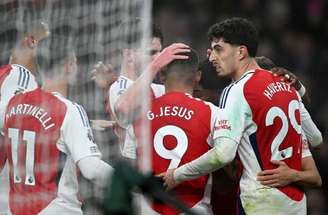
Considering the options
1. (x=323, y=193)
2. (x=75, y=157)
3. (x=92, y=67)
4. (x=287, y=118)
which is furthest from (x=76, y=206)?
(x=323, y=193)

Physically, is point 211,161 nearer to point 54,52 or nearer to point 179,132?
point 179,132

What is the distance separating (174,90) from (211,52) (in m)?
0.26

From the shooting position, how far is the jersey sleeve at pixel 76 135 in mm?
4812

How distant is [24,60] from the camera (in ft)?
18.3

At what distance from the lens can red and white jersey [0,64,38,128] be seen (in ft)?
18.5

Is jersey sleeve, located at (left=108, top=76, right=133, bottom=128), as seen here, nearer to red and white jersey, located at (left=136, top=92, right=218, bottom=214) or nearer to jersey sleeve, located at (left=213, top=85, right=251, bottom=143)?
red and white jersey, located at (left=136, top=92, right=218, bottom=214)

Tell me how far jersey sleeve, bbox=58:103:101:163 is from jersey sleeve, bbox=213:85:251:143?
0.59m

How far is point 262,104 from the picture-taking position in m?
4.99

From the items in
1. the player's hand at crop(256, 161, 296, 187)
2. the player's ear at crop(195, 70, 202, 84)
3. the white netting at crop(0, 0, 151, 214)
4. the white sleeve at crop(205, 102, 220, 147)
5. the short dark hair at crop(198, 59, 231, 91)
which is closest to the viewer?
the white netting at crop(0, 0, 151, 214)

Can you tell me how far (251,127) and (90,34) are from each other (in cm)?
90

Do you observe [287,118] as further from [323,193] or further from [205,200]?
[323,193]

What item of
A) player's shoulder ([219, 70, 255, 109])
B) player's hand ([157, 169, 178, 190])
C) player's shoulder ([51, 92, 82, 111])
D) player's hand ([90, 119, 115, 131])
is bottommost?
player's hand ([157, 169, 178, 190])

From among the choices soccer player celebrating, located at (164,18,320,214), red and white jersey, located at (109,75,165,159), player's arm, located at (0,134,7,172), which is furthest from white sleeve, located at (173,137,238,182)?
player's arm, located at (0,134,7,172)

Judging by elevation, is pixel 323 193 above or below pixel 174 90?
below
